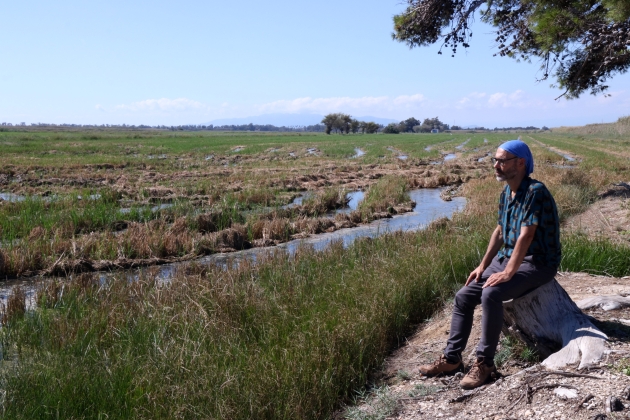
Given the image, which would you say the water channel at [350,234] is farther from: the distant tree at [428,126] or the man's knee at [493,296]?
the distant tree at [428,126]

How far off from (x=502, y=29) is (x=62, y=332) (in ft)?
37.4

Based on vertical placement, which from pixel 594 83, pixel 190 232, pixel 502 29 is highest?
pixel 502 29

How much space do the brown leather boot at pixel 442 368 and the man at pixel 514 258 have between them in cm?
→ 21

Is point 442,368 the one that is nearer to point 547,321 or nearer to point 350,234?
point 547,321

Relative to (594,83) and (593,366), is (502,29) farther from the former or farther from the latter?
(593,366)

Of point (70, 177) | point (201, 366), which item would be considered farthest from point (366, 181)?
point (201, 366)

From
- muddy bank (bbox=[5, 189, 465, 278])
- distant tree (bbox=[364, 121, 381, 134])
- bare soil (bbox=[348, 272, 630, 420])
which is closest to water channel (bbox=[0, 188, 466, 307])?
muddy bank (bbox=[5, 189, 465, 278])

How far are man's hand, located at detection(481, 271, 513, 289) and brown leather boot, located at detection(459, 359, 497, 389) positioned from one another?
1.82 ft

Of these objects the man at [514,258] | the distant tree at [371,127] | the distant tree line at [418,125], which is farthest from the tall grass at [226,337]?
the distant tree line at [418,125]

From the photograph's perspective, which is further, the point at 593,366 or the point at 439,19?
the point at 439,19

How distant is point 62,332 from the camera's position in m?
5.27

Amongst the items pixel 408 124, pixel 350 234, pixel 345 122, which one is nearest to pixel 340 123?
pixel 345 122

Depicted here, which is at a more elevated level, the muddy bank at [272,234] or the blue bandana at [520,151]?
the blue bandana at [520,151]

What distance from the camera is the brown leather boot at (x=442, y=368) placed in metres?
4.16
